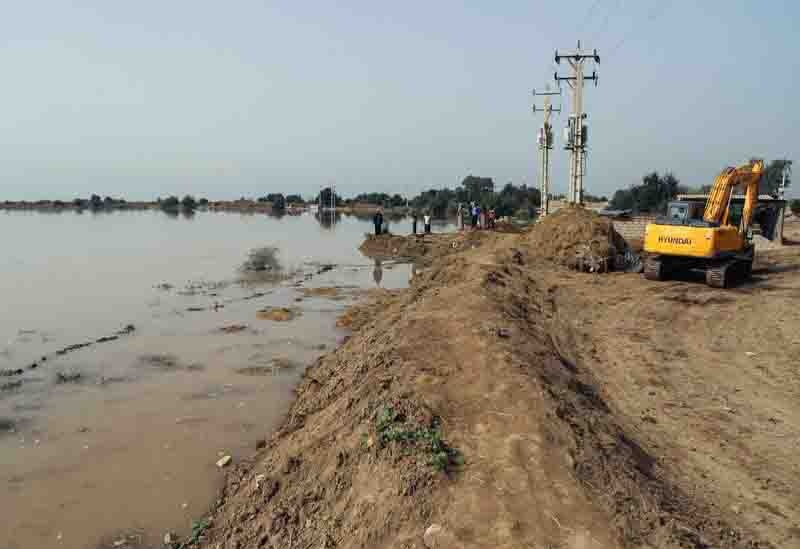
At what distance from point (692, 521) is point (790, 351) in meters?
6.38

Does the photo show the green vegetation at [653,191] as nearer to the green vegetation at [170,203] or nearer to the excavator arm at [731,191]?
the excavator arm at [731,191]

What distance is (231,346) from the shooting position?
1342cm

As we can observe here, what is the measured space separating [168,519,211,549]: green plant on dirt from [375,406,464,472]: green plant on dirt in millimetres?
2122

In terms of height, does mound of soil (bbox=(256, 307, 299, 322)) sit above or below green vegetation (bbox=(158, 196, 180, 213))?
below

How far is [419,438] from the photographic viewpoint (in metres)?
4.80

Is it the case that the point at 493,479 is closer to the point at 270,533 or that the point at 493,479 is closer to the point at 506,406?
the point at 506,406

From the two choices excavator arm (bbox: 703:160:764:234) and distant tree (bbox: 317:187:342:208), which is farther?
distant tree (bbox: 317:187:342:208)

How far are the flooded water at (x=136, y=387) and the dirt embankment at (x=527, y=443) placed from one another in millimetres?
995

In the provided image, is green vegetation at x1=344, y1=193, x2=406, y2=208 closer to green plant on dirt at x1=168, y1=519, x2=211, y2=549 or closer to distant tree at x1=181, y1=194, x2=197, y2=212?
distant tree at x1=181, y1=194, x2=197, y2=212

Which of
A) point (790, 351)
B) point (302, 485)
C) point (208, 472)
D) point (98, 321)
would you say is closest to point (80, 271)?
point (98, 321)

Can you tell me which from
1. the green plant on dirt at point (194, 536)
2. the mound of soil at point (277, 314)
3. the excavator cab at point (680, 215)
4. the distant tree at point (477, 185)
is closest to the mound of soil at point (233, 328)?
the mound of soil at point (277, 314)

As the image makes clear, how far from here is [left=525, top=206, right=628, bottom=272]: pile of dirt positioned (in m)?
16.5

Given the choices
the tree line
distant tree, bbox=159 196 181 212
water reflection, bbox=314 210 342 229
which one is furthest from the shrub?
the tree line

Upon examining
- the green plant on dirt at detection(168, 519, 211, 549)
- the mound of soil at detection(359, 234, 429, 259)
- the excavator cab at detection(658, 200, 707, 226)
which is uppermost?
the excavator cab at detection(658, 200, 707, 226)
